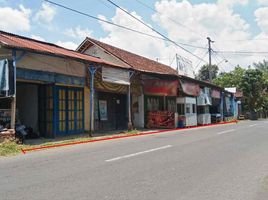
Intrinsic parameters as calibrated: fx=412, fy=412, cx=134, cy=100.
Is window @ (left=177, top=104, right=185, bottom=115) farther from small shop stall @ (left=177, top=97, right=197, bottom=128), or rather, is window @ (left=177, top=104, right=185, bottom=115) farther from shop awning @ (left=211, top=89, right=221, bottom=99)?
shop awning @ (left=211, top=89, right=221, bottom=99)

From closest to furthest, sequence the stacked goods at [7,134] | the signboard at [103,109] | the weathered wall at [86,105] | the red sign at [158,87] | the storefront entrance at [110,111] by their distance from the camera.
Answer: the stacked goods at [7,134] → the weathered wall at [86,105] → the storefront entrance at [110,111] → the signboard at [103,109] → the red sign at [158,87]

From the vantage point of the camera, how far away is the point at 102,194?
7.24 m

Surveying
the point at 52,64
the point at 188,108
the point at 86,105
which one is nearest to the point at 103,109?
the point at 86,105

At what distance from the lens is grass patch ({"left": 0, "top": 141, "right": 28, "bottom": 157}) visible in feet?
47.3

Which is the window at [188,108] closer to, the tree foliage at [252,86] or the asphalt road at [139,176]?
the asphalt road at [139,176]

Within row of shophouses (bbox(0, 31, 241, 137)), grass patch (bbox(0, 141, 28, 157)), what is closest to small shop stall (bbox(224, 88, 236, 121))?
row of shophouses (bbox(0, 31, 241, 137))

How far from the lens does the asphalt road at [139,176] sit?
7312 mm

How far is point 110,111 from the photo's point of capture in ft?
89.5

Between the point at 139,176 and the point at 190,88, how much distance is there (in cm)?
2667

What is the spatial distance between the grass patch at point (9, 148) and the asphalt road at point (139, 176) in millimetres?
1744

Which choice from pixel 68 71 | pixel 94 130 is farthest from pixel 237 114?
pixel 68 71

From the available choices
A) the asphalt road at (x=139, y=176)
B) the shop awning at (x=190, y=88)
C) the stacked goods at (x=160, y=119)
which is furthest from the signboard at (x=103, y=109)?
the asphalt road at (x=139, y=176)

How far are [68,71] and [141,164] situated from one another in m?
11.0

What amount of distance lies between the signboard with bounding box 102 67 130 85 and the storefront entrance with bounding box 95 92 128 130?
1.60 m
